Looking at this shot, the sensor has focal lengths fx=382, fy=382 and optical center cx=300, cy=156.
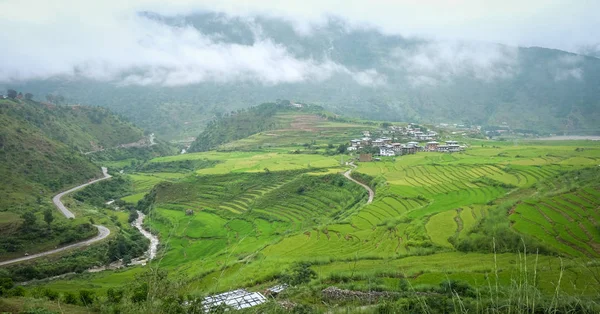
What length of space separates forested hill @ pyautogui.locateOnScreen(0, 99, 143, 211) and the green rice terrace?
33.5 feet

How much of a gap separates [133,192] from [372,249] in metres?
47.1

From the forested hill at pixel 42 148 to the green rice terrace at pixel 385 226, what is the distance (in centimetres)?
1020

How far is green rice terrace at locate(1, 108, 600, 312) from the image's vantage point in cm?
1530

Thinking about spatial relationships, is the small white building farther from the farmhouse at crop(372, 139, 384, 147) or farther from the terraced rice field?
the farmhouse at crop(372, 139, 384, 147)

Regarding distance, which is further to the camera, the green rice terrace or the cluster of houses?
the cluster of houses

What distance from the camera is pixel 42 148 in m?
59.8

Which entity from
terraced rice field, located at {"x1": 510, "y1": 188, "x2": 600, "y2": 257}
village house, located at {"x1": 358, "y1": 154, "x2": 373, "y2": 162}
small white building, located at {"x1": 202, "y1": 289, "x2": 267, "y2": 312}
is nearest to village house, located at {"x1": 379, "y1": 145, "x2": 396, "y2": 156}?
village house, located at {"x1": 358, "y1": 154, "x2": 373, "y2": 162}

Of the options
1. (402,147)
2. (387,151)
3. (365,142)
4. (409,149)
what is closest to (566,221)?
(387,151)

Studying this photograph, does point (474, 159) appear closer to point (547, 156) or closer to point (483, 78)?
point (547, 156)

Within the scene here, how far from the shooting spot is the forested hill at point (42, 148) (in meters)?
48.0

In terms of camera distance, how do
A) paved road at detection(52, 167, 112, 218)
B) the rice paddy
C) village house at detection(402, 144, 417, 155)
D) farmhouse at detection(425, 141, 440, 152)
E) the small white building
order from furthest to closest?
farmhouse at detection(425, 141, 440, 152), village house at detection(402, 144, 417, 155), paved road at detection(52, 167, 112, 218), the rice paddy, the small white building

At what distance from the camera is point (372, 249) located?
22906 mm


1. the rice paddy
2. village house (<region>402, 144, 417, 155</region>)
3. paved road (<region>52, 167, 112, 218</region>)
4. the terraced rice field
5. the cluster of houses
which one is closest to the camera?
the rice paddy

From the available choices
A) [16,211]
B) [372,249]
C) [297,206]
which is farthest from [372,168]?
[16,211]
